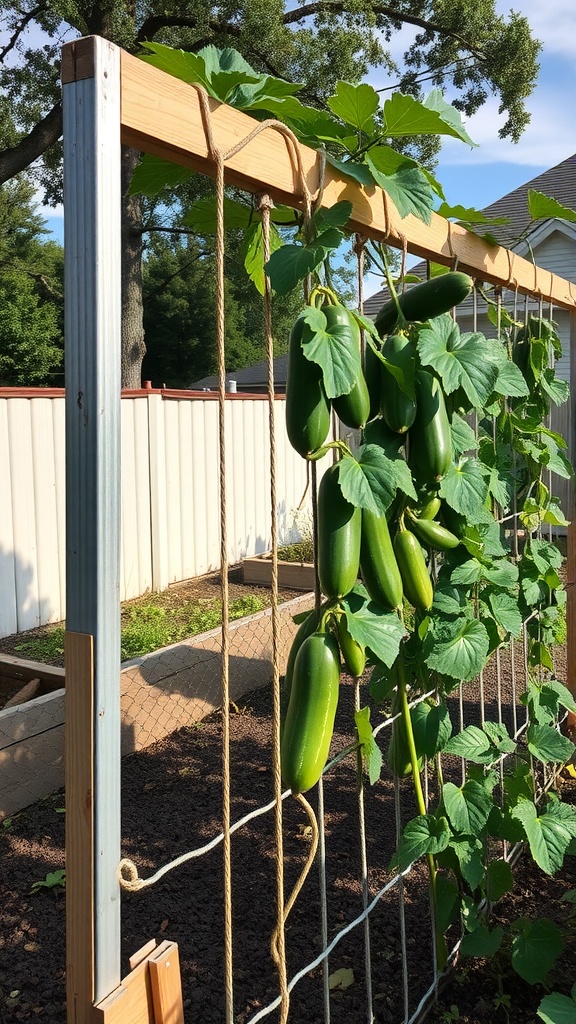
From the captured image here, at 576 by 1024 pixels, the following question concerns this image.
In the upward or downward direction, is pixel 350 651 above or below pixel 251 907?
above

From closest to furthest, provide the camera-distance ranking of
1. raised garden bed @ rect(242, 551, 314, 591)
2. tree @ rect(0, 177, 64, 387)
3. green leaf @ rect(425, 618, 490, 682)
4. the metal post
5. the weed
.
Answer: the metal post → green leaf @ rect(425, 618, 490, 682) → the weed → raised garden bed @ rect(242, 551, 314, 591) → tree @ rect(0, 177, 64, 387)

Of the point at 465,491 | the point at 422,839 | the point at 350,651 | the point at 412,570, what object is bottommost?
the point at 422,839

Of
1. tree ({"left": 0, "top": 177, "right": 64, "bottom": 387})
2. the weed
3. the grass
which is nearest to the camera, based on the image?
the weed

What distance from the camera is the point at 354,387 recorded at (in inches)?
48.2

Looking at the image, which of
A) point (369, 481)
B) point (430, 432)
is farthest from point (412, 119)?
point (369, 481)

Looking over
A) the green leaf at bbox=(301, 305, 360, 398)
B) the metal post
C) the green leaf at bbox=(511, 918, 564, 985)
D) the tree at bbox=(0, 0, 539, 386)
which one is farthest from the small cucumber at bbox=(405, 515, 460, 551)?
the tree at bbox=(0, 0, 539, 386)

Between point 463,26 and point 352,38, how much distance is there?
2355 mm

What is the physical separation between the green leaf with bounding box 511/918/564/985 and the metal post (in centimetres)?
141

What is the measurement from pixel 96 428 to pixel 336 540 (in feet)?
1.42

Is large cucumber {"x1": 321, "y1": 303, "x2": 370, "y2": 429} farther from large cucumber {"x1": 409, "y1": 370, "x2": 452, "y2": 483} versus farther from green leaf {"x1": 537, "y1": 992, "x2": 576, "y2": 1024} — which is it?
green leaf {"x1": 537, "y1": 992, "x2": 576, "y2": 1024}

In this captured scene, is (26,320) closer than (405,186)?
No

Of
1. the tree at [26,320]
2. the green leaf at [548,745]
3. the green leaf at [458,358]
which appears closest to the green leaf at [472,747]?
the green leaf at [548,745]

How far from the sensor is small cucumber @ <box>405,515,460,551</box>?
5.29 feet

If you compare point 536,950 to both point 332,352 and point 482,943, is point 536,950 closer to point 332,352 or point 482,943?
point 482,943
